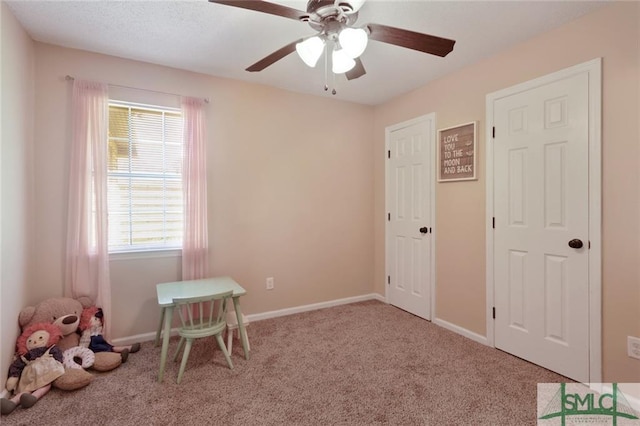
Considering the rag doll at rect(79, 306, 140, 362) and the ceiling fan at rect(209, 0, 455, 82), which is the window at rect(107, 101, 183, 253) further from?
the ceiling fan at rect(209, 0, 455, 82)

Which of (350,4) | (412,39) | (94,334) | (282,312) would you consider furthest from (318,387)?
(350,4)

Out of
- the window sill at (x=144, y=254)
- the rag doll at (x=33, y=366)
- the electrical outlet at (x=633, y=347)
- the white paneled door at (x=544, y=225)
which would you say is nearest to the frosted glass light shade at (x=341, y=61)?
the white paneled door at (x=544, y=225)

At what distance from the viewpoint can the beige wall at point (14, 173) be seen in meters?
1.90

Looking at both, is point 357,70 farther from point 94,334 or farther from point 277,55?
point 94,334

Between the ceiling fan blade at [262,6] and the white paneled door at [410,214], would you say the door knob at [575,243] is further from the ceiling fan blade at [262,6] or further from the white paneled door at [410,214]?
the ceiling fan blade at [262,6]

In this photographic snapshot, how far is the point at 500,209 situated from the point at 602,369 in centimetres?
123

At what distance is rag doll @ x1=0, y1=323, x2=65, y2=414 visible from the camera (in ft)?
6.13

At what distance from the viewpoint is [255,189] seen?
3.26 metres

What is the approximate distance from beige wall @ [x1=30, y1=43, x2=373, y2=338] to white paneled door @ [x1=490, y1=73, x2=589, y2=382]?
1664 millimetres

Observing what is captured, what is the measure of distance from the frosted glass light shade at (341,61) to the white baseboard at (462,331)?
248 cm

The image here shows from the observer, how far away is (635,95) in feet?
6.13

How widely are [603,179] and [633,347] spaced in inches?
40.7

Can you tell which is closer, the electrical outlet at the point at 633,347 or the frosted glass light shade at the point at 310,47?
the frosted glass light shade at the point at 310,47

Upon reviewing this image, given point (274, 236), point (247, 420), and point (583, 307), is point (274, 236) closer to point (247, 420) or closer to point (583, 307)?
point (247, 420)
